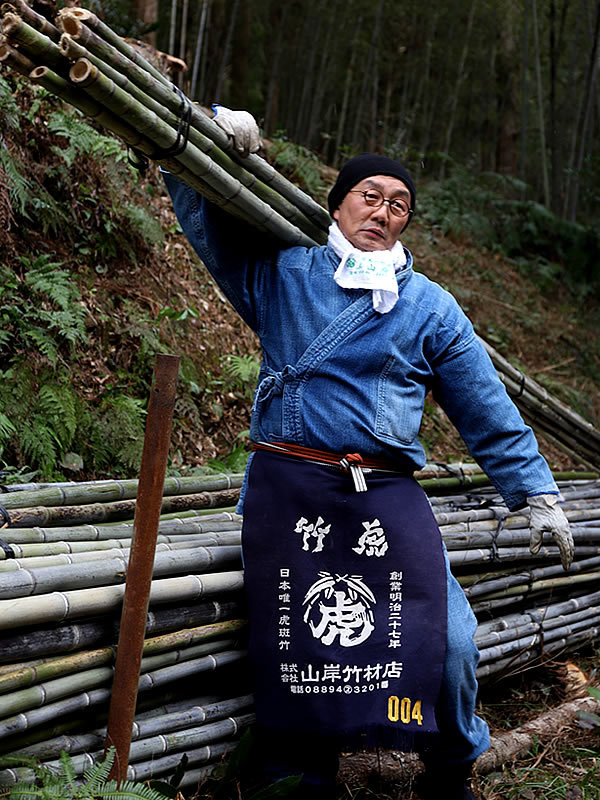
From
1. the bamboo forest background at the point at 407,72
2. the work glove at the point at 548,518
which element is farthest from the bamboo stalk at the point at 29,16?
the bamboo forest background at the point at 407,72

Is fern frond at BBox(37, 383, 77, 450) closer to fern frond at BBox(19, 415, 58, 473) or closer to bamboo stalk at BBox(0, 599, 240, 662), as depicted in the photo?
fern frond at BBox(19, 415, 58, 473)

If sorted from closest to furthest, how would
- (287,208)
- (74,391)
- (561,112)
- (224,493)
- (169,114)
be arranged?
1. (169,114)
2. (287,208)
3. (224,493)
4. (74,391)
5. (561,112)

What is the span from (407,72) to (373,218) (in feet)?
33.0

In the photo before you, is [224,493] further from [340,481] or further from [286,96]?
[286,96]

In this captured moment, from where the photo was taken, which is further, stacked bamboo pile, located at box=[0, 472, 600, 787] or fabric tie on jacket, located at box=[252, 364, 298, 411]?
fabric tie on jacket, located at box=[252, 364, 298, 411]

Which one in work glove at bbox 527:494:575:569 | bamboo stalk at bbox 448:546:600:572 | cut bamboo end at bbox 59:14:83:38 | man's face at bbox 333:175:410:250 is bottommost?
bamboo stalk at bbox 448:546:600:572

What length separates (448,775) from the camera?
2.36 m

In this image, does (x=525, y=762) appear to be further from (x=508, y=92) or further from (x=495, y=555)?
(x=508, y=92)

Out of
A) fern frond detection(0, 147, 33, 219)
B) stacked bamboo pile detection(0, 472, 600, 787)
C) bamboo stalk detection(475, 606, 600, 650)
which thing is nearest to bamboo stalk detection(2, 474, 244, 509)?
stacked bamboo pile detection(0, 472, 600, 787)

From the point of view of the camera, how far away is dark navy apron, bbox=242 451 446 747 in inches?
84.1

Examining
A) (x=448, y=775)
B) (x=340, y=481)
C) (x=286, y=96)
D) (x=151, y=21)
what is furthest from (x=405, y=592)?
(x=286, y=96)

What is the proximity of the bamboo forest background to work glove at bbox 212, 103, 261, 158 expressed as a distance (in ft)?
20.4

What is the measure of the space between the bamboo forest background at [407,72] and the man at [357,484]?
6347mm

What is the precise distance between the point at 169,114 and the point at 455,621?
162 centimetres
